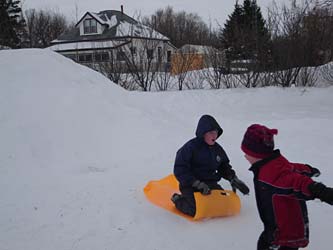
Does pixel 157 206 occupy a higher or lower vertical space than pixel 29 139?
lower

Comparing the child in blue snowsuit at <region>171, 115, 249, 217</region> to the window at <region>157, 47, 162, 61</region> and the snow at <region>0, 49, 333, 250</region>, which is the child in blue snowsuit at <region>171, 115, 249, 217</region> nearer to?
the snow at <region>0, 49, 333, 250</region>

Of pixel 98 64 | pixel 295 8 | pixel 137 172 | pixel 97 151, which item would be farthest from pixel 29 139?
pixel 295 8

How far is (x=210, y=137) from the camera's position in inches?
135

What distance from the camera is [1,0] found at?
20.1 m

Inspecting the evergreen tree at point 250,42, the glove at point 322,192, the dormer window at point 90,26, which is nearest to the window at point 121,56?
the evergreen tree at point 250,42

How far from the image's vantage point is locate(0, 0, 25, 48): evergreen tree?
1425cm

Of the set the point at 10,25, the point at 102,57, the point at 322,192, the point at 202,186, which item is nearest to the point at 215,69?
the point at 102,57

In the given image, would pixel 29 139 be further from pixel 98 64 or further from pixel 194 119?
pixel 98 64

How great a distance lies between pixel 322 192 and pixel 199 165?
1.73 meters

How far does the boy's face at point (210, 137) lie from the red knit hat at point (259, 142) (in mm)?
1123

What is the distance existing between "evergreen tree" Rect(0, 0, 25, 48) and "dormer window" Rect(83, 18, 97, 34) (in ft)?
17.2

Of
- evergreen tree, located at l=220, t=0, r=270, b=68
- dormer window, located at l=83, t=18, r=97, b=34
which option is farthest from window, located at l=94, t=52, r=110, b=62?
dormer window, located at l=83, t=18, r=97, b=34

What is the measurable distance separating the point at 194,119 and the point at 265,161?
571cm

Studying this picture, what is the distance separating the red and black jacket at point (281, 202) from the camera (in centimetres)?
211
